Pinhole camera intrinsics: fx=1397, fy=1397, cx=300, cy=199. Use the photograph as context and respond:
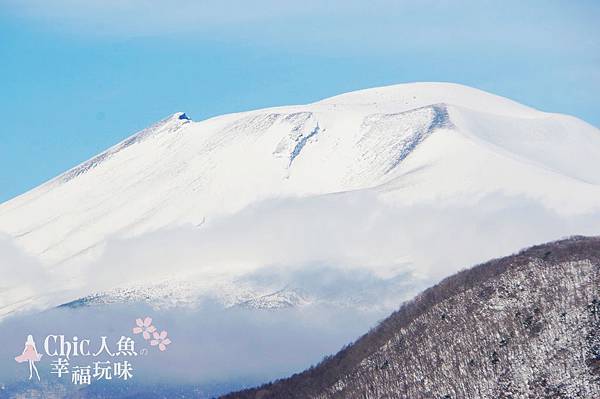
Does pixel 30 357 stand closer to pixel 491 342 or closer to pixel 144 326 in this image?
pixel 144 326

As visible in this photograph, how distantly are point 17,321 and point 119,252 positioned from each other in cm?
1949

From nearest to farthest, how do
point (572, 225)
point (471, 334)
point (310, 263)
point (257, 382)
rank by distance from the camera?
point (471, 334)
point (257, 382)
point (572, 225)
point (310, 263)

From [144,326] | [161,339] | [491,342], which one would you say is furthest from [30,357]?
[491,342]

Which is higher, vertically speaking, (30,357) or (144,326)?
(144,326)

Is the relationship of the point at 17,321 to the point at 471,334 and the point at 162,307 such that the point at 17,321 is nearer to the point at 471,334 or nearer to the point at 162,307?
the point at 162,307

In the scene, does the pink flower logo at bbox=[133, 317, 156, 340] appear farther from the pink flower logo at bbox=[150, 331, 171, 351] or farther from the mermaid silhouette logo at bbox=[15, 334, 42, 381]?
the mermaid silhouette logo at bbox=[15, 334, 42, 381]

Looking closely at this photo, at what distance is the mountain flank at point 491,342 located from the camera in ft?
262

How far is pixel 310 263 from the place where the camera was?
188375 millimetres

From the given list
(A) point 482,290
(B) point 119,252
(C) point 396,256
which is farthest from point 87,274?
(A) point 482,290

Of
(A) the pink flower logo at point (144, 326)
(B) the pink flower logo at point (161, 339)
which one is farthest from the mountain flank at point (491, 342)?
(B) the pink flower logo at point (161, 339)

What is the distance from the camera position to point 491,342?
84.7 meters

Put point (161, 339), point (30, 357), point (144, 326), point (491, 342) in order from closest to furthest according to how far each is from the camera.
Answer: point (491, 342)
point (30, 357)
point (144, 326)
point (161, 339)

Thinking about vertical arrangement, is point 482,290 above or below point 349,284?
below

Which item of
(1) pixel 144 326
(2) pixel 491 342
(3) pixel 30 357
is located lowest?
(2) pixel 491 342
